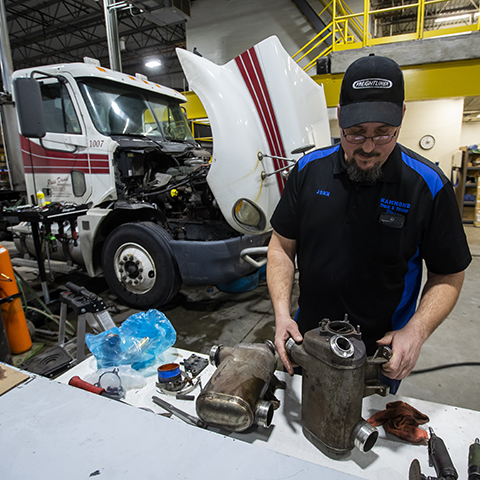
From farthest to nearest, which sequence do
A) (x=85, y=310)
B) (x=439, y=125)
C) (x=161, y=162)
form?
(x=439, y=125) < (x=161, y=162) < (x=85, y=310)

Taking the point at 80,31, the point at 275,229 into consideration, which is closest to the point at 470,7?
the point at 80,31

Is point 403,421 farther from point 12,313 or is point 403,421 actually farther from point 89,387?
point 12,313

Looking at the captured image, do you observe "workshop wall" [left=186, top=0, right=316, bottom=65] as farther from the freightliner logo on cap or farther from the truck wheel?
the freightliner logo on cap

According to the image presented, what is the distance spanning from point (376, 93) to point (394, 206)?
0.38m

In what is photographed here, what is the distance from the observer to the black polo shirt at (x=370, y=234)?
3.68 feet

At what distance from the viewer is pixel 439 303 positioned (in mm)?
1100

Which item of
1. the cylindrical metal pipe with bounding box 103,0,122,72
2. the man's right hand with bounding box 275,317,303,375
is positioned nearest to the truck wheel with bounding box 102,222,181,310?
the man's right hand with bounding box 275,317,303,375

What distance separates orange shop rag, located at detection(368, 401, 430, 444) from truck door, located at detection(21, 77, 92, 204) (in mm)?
3276

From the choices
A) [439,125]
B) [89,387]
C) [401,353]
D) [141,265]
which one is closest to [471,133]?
[439,125]

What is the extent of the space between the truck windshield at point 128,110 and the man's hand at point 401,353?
3209 millimetres

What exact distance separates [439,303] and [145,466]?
38.8 inches

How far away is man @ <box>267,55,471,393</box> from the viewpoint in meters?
1.02

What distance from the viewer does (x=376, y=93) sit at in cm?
101

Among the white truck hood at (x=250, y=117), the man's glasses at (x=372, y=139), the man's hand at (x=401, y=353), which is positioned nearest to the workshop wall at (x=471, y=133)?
the white truck hood at (x=250, y=117)
